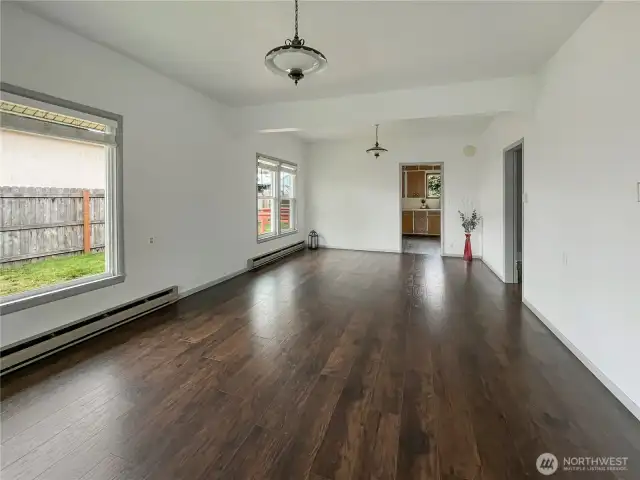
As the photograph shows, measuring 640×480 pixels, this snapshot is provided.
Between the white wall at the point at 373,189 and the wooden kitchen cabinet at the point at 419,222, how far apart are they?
4.48 m


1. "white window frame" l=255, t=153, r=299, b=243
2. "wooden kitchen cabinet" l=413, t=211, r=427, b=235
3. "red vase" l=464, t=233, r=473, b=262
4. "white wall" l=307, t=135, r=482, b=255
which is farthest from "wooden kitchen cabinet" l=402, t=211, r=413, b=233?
"white window frame" l=255, t=153, r=299, b=243

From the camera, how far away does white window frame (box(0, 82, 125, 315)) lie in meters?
2.81

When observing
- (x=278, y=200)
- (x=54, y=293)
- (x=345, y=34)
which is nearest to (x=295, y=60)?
(x=345, y=34)

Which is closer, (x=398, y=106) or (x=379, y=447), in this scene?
(x=379, y=447)

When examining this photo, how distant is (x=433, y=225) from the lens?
12594 mm

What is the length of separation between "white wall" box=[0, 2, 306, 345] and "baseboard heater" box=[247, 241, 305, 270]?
0.59 feet

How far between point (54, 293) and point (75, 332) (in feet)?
1.33

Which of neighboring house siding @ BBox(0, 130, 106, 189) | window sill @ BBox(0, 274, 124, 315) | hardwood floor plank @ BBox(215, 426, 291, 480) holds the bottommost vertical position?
hardwood floor plank @ BBox(215, 426, 291, 480)

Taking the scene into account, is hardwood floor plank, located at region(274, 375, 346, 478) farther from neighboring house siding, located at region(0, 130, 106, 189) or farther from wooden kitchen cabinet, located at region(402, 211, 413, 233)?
wooden kitchen cabinet, located at region(402, 211, 413, 233)

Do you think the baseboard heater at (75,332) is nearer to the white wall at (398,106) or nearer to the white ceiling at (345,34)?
the white ceiling at (345,34)

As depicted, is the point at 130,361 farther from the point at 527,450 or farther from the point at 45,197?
the point at 527,450

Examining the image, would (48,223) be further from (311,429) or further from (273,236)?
(273,236)

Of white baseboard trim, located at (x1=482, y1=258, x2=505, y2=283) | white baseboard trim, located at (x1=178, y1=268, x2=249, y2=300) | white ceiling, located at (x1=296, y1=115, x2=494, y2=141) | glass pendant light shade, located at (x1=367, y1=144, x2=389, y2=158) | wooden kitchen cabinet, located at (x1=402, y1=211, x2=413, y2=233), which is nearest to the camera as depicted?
white baseboard trim, located at (x1=178, y1=268, x2=249, y2=300)

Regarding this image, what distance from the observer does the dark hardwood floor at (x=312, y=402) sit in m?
1.77
